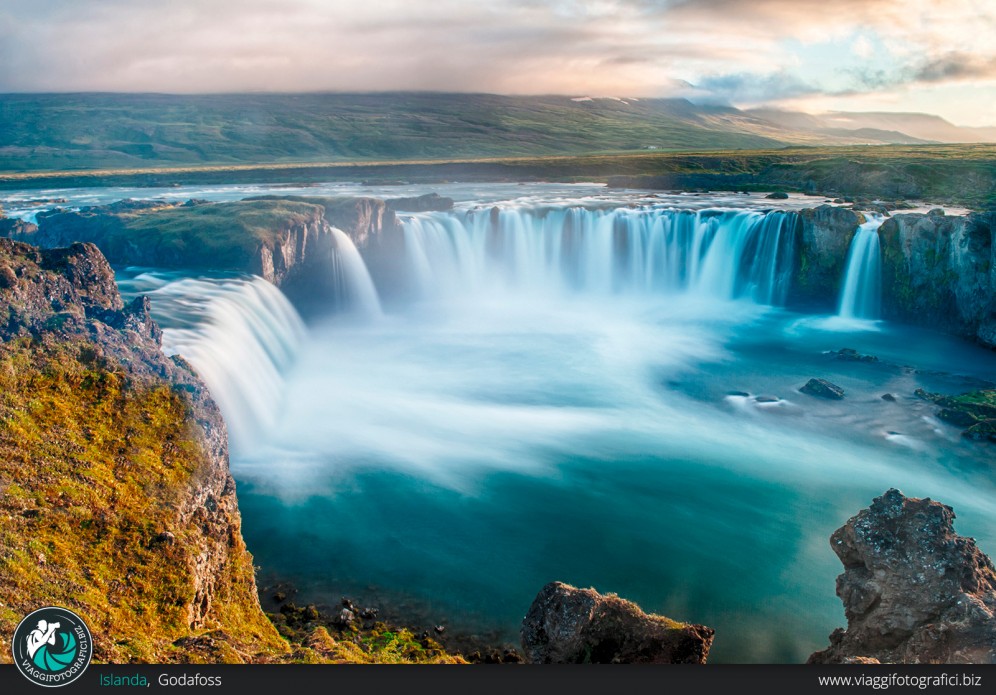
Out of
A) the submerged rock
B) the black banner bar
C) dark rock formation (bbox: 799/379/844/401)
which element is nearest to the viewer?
the black banner bar

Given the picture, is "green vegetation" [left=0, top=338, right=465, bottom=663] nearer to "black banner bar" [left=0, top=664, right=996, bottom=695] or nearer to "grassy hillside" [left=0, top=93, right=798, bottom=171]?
"black banner bar" [left=0, top=664, right=996, bottom=695]

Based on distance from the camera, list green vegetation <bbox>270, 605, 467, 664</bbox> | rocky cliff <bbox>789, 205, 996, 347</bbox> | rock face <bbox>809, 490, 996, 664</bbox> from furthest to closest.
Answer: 1. rocky cliff <bbox>789, 205, 996, 347</bbox>
2. green vegetation <bbox>270, 605, 467, 664</bbox>
3. rock face <bbox>809, 490, 996, 664</bbox>

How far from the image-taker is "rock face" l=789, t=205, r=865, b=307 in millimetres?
44188

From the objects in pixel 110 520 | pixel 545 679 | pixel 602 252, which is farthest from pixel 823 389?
pixel 110 520

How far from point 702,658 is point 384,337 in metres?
31.8

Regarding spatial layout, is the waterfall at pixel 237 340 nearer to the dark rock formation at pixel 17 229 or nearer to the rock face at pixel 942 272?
the dark rock formation at pixel 17 229

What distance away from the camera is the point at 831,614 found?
54.2ft

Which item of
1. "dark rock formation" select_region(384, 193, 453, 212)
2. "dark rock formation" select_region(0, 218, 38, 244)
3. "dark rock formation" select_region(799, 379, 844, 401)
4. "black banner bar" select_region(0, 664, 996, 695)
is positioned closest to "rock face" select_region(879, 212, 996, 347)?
"dark rock formation" select_region(799, 379, 844, 401)

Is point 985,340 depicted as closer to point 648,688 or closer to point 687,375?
point 687,375

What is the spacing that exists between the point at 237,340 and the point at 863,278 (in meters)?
37.5

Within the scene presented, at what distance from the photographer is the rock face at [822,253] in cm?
4419

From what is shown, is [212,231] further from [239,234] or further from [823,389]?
[823,389]

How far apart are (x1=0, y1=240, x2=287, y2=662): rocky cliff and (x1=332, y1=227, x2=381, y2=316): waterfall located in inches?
1157

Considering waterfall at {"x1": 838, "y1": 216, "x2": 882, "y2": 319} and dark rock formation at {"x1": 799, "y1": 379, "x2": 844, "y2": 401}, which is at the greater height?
waterfall at {"x1": 838, "y1": 216, "x2": 882, "y2": 319}
